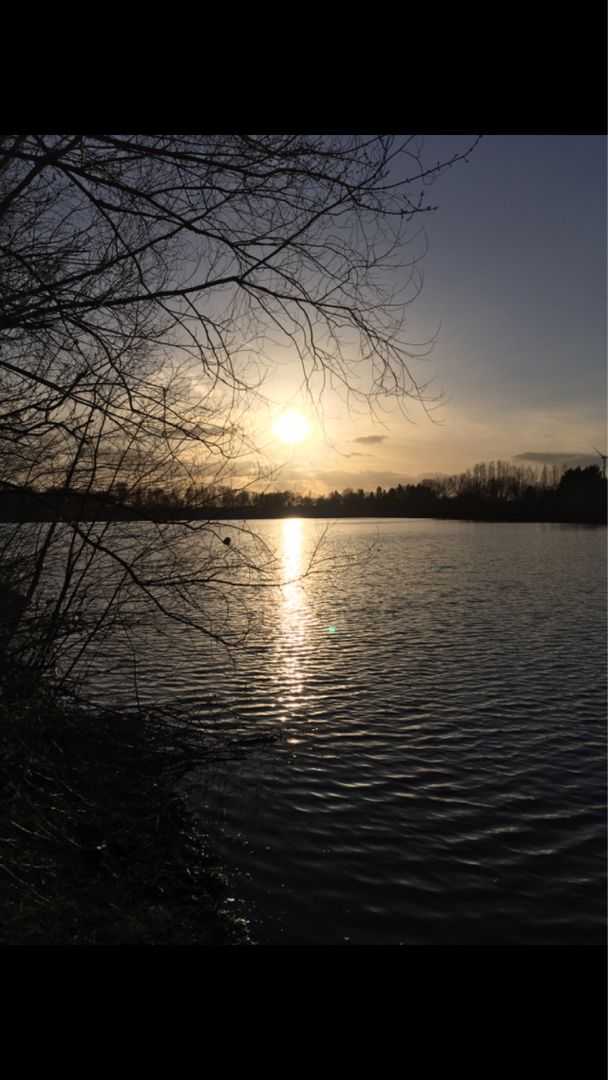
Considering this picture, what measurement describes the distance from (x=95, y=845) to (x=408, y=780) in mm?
4192

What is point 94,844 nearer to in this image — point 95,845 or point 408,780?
point 95,845

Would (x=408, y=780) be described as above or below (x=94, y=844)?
below

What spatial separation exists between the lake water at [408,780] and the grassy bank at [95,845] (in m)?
0.43

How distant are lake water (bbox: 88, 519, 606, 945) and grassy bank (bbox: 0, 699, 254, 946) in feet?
1.42

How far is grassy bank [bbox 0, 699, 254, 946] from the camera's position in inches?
164

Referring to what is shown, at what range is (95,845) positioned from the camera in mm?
6156

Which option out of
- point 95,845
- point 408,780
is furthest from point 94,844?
point 408,780

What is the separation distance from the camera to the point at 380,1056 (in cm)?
114

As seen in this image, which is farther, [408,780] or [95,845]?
[408,780]

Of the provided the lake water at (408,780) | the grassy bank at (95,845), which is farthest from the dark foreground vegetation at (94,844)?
the lake water at (408,780)

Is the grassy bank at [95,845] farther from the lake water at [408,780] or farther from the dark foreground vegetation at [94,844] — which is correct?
the lake water at [408,780]

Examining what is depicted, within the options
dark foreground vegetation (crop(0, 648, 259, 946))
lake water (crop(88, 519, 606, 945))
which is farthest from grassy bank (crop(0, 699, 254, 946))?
lake water (crop(88, 519, 606, 945))

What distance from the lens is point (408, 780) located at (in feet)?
28.2

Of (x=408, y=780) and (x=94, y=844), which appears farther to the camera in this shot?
(x=408, y=780)
